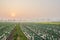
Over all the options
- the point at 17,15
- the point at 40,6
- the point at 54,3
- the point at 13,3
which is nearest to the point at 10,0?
the point at 13,3

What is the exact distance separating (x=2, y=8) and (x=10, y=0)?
0.59 metres

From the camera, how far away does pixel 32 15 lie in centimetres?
718

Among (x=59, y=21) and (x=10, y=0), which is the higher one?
(x=10, y=0)

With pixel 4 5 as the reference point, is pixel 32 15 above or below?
below

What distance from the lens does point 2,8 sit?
24.1ft

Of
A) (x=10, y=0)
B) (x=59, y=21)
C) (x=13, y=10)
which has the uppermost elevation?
(x=10, y=0)

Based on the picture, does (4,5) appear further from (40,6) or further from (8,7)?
(40,6)

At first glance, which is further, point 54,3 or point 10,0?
point 10,0

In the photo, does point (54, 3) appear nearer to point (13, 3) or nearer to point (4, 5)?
point (13, 3)

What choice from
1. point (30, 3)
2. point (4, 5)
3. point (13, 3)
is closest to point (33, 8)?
point (30, 3)

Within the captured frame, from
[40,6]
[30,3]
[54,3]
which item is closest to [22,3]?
[30,3]

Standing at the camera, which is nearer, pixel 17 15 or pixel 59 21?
pixel 59 21

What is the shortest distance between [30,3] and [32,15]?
0.60 metres

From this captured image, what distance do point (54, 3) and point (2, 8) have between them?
2.59 meters
